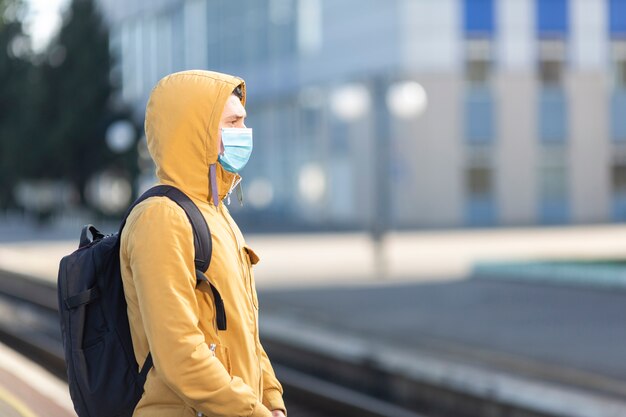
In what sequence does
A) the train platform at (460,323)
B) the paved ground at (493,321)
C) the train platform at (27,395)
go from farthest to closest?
1. the paved ground at (493,321)
2. the train platform at (460,323)
3. the train platform at (27,395)

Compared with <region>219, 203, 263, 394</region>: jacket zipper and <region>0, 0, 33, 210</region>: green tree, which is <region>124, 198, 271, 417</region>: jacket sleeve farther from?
<region>0, 0, 33, 210</region>: green tree

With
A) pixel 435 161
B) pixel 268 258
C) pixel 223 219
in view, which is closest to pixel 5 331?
pixel 268 258

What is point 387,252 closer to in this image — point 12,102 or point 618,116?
point 618,116

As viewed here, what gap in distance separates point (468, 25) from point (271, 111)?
12.0m

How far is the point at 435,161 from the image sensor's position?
39.7 metres

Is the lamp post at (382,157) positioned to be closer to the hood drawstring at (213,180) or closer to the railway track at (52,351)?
the railway track at (52,351)

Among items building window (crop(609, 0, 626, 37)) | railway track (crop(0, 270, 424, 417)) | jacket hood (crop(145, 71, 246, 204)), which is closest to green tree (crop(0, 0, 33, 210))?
railway track (crop(0, 270, 424, 417))

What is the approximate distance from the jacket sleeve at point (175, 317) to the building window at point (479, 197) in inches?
1485

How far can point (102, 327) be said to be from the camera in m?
2.48

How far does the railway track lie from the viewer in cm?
931

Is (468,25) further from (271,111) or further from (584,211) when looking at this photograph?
(271,111)

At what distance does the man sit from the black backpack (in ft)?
0.08

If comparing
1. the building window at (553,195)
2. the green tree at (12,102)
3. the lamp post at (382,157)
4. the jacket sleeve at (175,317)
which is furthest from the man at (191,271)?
the building window at (553,195)

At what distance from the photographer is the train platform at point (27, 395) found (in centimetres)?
338
